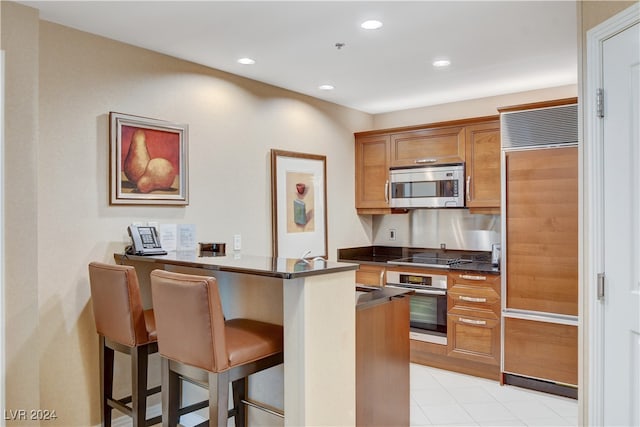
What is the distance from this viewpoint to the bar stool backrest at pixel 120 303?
241 cm

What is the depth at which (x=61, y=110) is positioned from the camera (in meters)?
2.74

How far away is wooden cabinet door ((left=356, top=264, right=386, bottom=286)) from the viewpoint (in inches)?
178

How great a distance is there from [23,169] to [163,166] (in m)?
0.90

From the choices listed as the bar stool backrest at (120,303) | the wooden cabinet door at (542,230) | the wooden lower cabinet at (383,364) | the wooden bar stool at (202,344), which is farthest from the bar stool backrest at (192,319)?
the wooden cabinet door at (542,230)

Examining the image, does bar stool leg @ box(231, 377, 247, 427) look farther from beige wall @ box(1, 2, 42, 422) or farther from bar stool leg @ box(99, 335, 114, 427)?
beige wall @ box(1, 2, 42, 422)

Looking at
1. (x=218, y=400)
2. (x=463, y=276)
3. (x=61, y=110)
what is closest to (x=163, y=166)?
(x=61, y=110)

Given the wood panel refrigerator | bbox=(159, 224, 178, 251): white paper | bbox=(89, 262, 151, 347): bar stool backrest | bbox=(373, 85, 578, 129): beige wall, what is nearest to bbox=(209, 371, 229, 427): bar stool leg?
bbox=(89, 262, 151, 347): bar stool backrest

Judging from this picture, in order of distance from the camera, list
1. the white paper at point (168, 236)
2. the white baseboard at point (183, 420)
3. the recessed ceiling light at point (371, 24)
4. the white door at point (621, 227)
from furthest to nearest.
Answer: the white paper at point (168, 236)
the white baseboard at point (183, 420)
the recessed ceiling light at point (371, 24)
the white door at point (621, 227)

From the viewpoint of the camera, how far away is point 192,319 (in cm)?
198

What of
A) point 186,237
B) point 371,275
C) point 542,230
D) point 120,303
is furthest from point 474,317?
point 120,303

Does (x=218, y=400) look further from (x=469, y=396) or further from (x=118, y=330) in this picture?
(x=469, y=396)

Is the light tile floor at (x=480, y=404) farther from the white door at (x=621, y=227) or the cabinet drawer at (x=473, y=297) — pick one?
the white door at (x=621, y=227)

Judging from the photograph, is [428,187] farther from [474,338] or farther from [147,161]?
[147,161]

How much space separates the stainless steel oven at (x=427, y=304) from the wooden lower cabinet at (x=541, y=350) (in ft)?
1.89
